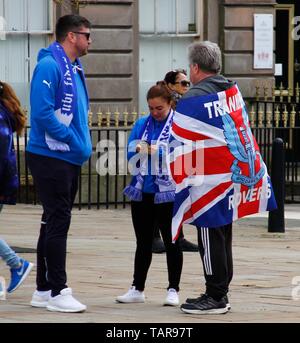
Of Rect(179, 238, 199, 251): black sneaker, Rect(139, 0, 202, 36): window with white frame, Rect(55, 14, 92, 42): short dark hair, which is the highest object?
Rect(139, 0, 202, 36): window with white frame

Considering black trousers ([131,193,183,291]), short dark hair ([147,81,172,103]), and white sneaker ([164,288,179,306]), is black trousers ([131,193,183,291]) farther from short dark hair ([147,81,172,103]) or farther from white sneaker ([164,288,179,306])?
short dark hair ([147,81,172,103])

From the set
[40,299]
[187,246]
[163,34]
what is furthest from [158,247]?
[163,34]

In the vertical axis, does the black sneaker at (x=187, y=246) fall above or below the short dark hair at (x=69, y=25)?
below

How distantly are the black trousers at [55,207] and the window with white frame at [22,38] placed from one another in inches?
391

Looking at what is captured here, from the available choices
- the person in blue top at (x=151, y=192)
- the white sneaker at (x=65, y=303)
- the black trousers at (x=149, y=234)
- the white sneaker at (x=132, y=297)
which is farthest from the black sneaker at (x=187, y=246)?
the white sneaker at (x=65, y=303)

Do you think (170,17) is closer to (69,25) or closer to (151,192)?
(151,192)

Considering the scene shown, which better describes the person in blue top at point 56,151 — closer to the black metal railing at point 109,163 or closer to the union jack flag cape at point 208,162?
the union jack flag cape at point 208,162

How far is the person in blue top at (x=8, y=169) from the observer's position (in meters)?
9.69

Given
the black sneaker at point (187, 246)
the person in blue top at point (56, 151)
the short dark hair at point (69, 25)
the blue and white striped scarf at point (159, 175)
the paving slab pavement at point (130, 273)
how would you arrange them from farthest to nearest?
the black sneaker at point (187, 246), the blue and white striped scarf at point (159, 175), the short dark hair at point (69, 25), the person in blue top at point (56, 151), the paving slab pavement at point (130, 273)

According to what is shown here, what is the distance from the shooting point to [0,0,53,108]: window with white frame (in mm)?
18828

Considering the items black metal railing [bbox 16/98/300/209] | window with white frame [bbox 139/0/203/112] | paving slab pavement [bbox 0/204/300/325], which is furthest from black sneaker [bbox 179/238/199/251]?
window with white frame [bbox 139/0/203/112]

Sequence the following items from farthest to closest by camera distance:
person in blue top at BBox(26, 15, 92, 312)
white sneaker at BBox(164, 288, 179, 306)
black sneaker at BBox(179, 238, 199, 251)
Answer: black sneaker at BBox(179, 238, 199, 251) < white sneaker at BBox(164, 288, 179, 306) < person in blue top at BBox(26, 15, 92, 312)

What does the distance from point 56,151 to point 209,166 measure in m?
1.02

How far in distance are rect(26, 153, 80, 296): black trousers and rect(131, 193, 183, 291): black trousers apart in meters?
0.76
